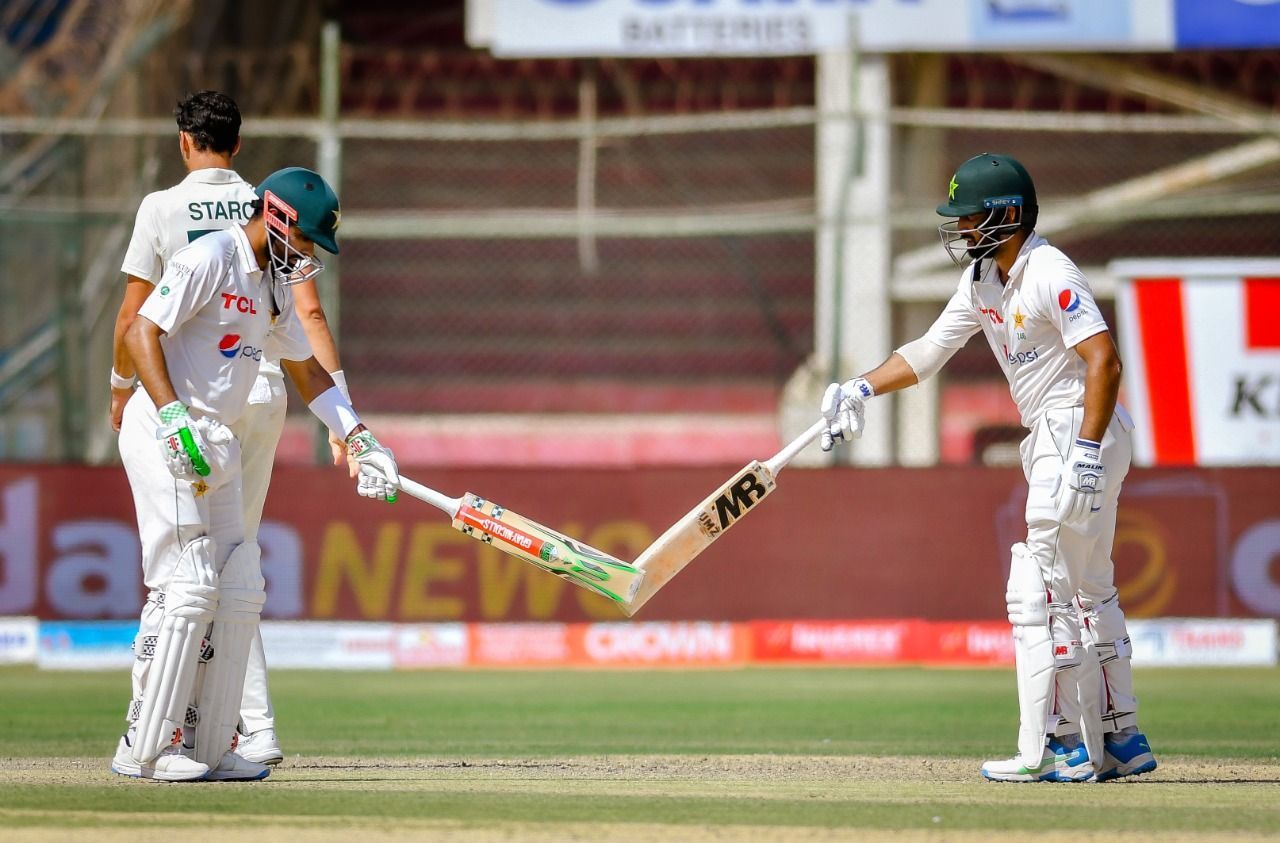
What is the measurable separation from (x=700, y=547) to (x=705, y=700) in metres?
3.08

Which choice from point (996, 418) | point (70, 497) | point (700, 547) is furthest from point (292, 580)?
point (996, 418)

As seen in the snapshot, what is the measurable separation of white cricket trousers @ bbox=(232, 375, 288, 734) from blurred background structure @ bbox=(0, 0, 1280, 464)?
7.89 meters

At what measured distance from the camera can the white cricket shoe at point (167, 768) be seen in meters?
5.74

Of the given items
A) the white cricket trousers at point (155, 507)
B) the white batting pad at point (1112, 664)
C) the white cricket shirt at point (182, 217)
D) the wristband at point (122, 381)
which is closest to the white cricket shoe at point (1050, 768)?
the white batting pad at point (1112, 664)

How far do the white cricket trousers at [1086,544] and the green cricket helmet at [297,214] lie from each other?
Result: 8.18 feet

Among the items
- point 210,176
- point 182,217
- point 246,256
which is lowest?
point 246,256

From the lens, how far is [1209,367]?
1171 centimetres

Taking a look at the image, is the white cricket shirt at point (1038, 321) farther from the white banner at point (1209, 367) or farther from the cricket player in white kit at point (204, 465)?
the white banner at point (1209, 367)

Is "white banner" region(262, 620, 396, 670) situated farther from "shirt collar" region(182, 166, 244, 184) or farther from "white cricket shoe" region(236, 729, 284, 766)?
"shirt collar" region(182, 166, 244, 184)

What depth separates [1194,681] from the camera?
1030 centimetres

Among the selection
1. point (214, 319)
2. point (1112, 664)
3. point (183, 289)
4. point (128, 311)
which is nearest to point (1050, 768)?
point (1112, 664)

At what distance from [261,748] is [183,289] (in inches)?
68.7

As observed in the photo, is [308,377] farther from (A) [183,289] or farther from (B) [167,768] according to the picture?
(B) [167,768]

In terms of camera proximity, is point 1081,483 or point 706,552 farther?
point 706,552
